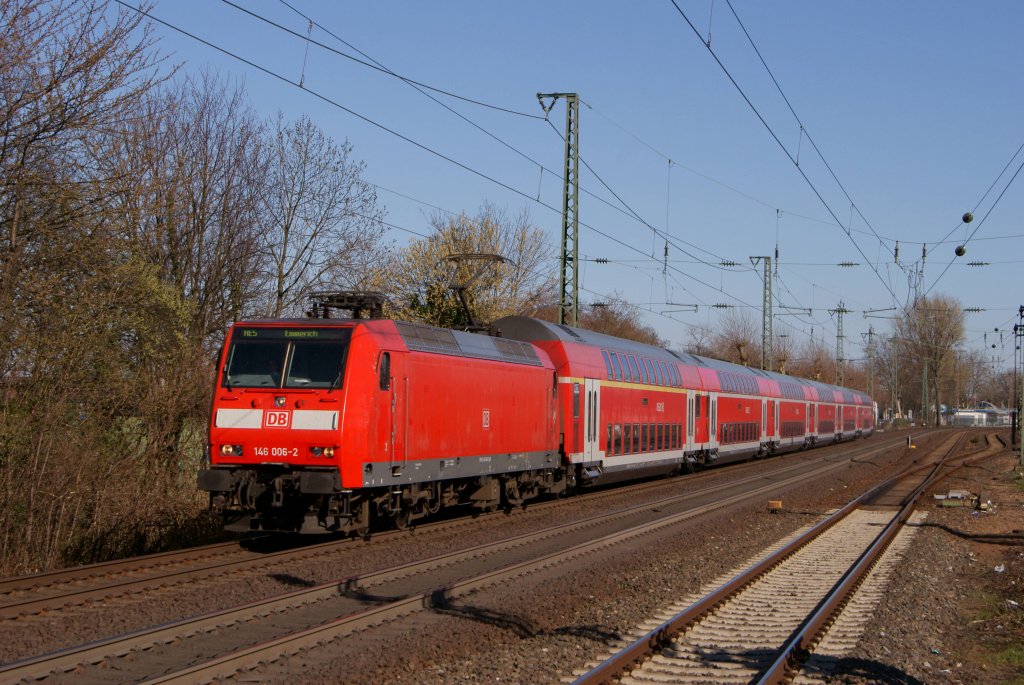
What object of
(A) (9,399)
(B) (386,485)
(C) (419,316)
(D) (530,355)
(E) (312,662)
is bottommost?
(E) (312,662)

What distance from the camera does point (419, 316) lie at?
116ft

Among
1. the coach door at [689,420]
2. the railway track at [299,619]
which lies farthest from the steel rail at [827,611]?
the coach door at [689,420]

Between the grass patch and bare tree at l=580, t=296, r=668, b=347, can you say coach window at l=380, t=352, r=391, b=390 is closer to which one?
the grass patch

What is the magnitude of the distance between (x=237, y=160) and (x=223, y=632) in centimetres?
1894

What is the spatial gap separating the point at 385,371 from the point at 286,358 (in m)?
1.39

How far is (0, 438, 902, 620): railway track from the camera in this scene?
1032cm

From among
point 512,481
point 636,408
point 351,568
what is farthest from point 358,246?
point 351,568

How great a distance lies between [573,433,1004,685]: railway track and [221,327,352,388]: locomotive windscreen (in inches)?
231

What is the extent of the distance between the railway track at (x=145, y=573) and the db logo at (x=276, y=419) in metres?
1.73

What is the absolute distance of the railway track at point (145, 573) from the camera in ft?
33.9

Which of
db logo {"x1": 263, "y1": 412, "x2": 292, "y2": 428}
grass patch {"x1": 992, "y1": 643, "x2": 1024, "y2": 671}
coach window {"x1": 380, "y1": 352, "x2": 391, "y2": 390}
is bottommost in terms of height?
grass patch {"x1": 992, "y1": 643, "x2": 1024, "y2": 671}

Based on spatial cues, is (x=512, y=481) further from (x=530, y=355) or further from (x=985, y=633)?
(x=985, y=633)

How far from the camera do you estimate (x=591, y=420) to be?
23.6 metres

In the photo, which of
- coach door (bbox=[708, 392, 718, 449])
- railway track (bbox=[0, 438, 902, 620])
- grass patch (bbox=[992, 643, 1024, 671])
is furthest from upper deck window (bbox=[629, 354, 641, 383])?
grass patch (bbox=[992, 643, 1024, 671])
